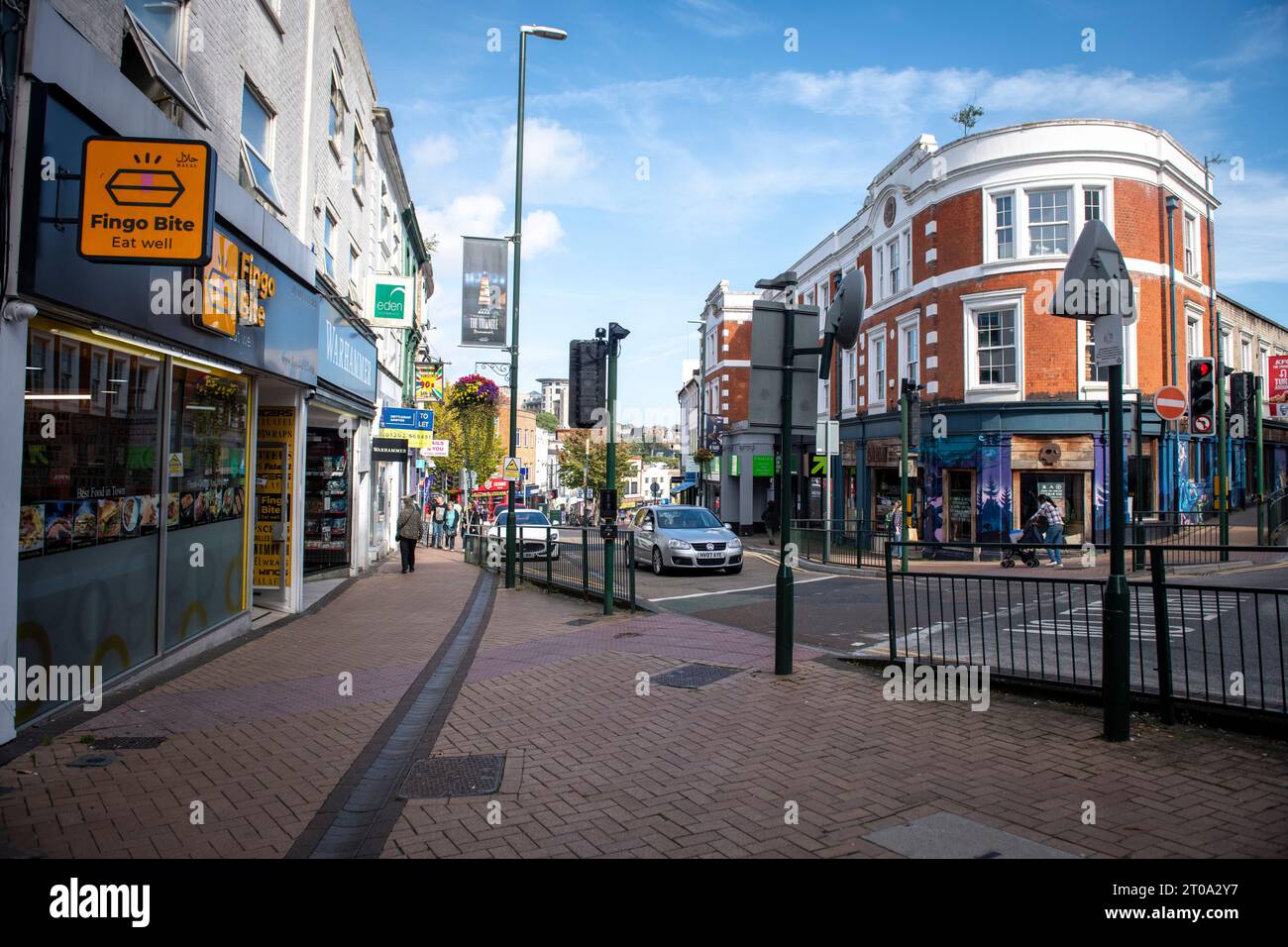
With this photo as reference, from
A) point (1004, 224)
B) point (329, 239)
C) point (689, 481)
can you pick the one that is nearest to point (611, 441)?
point (329, 239)

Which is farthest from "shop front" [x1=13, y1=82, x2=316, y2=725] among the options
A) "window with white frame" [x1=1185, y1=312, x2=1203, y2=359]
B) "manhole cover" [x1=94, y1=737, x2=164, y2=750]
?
"window with white frame" [x1=1185, y1=312, x2=1203, y2=359]

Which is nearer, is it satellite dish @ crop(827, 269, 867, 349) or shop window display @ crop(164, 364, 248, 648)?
satellite dish @ crop(827, 269, 867, 349)

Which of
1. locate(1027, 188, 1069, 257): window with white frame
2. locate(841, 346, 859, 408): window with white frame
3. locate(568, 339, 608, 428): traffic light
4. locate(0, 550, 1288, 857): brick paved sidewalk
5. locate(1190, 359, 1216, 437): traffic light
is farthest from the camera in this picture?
locate(841, 346, 859, 408): window with white frame

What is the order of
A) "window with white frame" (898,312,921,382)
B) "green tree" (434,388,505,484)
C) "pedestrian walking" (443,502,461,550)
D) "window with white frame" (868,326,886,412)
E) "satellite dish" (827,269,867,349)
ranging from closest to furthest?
"satellite dish" (827,269,867,349) → "window with white frame" (898,312,921,382) → "window with white frame" (868,326,886,412) → "pedestrian walking" (443,502,461,550) → "green tree" (434,388,505,484)

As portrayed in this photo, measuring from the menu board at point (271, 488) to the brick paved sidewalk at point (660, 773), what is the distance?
419 cm

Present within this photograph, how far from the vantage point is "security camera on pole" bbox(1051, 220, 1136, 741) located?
213 inches

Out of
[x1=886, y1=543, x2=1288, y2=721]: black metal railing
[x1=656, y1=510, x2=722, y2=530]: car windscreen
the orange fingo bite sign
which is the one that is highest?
the orange fingo bite sign

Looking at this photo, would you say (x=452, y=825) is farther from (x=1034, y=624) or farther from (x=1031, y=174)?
(x=1031, y=174)

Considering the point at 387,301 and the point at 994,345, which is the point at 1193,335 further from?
the point at 387,301

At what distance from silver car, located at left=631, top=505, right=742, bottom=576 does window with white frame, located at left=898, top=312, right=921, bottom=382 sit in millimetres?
10367

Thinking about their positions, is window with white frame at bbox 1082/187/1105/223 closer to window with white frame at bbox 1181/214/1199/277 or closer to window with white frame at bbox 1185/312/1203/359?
window with white frame at bbox 1181/214/1199/277

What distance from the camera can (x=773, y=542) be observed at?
3002cm

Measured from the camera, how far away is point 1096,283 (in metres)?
5.65

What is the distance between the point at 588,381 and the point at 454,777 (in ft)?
23.7
